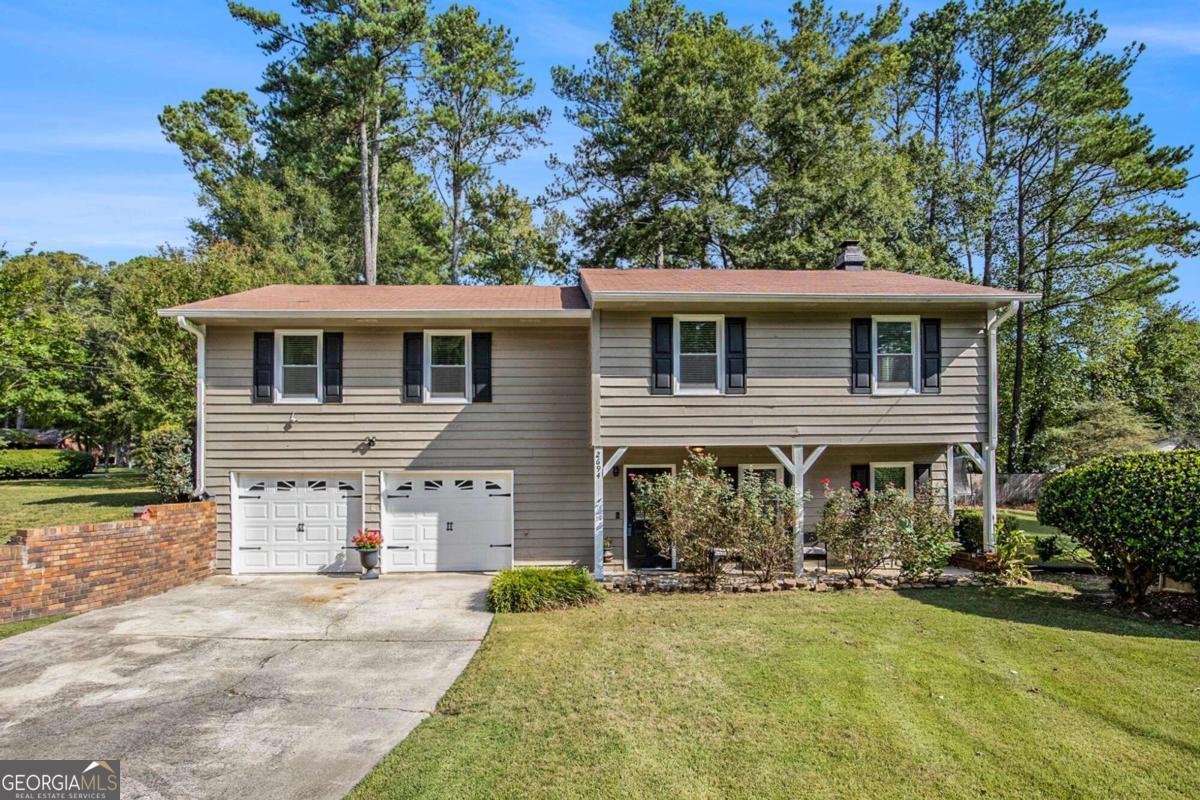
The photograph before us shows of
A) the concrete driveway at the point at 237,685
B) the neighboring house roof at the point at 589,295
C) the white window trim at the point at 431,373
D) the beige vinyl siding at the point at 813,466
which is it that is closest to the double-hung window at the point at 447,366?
the white window trim at the point at 431,373

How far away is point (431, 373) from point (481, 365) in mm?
870

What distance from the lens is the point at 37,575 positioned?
7.82 meters

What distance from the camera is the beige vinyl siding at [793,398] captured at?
1022 centimetres

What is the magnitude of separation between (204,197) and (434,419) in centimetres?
2353

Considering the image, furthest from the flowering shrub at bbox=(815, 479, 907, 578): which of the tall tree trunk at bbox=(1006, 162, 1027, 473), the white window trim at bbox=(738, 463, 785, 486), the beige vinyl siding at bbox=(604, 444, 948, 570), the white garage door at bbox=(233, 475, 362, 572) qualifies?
the tall tree trunk at bbox=(1006, 162, 1027, 473)

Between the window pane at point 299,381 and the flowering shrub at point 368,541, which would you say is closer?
the flowering shrub at point 368,541

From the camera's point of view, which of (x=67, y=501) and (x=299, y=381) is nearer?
(x=299, y=381)

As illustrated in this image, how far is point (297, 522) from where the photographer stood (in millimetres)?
10969

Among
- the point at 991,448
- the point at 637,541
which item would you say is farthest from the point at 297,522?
the point at 991,448

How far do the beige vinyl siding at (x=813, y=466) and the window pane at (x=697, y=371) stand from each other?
1.42m

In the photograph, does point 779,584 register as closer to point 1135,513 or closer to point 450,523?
point 1135,513

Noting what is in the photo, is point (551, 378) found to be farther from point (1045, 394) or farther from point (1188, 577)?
point (1045, 394)

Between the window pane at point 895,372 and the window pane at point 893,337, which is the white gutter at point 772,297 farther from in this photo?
the window pane at point 895,372

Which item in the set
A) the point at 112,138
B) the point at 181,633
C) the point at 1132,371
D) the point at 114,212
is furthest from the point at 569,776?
the point at 1132,371
